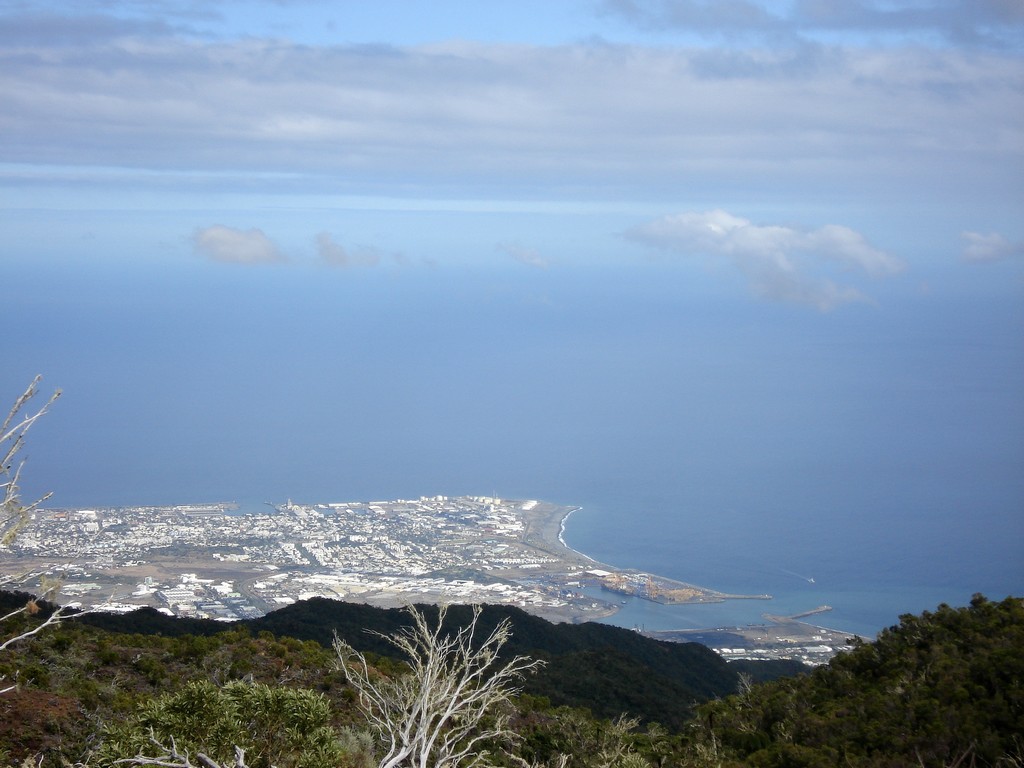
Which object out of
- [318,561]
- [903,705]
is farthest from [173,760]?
[318,561]

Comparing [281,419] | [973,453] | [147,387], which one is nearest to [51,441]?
[281,419]

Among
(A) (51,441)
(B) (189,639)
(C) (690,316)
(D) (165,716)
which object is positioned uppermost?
(C) (690,316)

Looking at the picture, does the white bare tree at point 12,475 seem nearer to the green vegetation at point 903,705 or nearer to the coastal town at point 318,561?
the green vegetation at point 903,705

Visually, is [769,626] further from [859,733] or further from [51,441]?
[51,441]

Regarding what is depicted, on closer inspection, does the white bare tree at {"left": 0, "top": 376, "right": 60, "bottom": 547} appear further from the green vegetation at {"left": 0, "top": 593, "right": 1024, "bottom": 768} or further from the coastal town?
the coastal town

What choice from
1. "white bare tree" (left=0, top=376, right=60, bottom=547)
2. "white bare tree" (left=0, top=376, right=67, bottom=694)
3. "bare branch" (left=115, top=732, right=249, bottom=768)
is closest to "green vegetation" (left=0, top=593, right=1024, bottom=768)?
"bare branch" (left=115, top=732, right=249, bottom=768)
